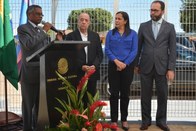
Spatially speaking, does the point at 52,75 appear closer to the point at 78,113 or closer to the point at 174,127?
the point at 78,113

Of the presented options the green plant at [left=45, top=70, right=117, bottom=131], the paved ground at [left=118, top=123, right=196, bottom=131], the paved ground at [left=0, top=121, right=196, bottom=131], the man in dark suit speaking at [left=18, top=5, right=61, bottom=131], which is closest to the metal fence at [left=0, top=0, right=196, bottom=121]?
the paved ground at [left=0, top=121, right=196, bottom=131]

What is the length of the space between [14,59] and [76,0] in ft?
6.01

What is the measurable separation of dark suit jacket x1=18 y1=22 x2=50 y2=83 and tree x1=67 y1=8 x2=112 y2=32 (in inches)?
70.1

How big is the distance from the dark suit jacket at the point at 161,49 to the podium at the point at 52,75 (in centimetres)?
177

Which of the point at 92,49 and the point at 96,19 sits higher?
the point at 96,19

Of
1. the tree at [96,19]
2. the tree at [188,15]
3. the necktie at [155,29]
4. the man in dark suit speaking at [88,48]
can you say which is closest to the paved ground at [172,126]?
the man in dark suit speaking at [88,48]

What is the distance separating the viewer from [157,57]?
5195 mm

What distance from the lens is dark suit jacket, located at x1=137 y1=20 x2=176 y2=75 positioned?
5168 millimetres

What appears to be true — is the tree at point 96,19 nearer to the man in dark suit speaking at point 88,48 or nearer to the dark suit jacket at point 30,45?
the man in dark suit speaking at point 88,48

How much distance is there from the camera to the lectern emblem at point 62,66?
141 inches

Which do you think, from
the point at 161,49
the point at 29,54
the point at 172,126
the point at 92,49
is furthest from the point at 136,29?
the point at 29,54

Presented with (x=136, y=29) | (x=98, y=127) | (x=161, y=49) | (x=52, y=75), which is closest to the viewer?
(x=98, y=127)

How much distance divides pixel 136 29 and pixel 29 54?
2.28 m

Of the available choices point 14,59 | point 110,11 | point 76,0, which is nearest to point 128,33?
point 110,11
